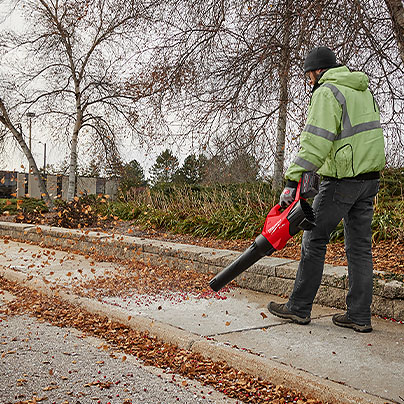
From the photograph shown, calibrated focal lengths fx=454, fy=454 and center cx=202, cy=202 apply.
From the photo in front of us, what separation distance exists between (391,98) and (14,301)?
20.6 feet

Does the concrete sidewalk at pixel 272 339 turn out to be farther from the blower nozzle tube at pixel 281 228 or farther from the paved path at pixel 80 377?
the blower nozzle tube at pixel 281 228

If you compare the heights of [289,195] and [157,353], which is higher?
[289,195]

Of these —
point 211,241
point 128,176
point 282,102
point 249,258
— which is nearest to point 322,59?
point 249,258

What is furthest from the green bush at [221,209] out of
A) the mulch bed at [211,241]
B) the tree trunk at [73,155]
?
the tree trunk at [73,155]

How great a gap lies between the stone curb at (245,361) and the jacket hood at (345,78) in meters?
2.16

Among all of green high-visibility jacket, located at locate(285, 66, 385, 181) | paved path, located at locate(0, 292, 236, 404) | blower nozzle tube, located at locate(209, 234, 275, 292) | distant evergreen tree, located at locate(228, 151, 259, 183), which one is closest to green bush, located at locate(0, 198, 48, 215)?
distant evergreen tree, located at locate(228, 151, 259, 183)

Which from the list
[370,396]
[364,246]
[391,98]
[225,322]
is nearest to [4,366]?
[225,322]

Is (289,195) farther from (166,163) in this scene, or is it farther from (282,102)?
(166,163)

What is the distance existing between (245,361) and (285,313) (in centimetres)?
97

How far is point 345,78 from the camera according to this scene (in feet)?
11.6

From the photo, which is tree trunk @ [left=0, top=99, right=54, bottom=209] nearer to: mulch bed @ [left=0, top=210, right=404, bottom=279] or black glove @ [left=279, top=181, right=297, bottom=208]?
mulch bed @ [left=0, top=210, right=404, bottom=279]

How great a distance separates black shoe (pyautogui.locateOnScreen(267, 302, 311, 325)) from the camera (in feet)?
12.5

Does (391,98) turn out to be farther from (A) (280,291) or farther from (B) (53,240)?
(B) (53,240)

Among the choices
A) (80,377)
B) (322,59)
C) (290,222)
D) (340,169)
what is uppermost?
(322,59)
